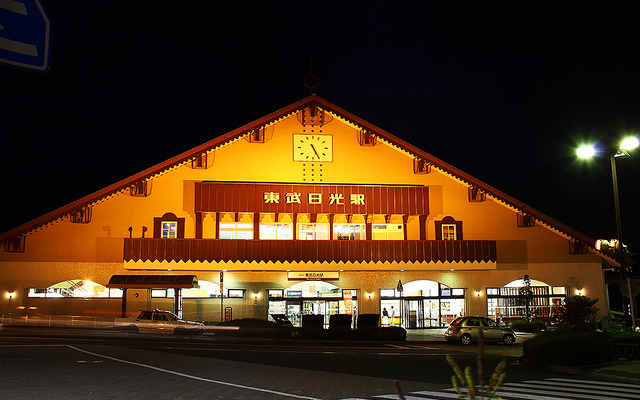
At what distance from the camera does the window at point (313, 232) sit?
1496 inches

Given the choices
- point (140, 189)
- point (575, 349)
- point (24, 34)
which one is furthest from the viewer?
point (140, 189)

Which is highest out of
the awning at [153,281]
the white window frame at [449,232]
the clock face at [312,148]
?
the clock face at [312,148]

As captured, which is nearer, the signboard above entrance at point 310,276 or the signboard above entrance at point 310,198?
the signboard above entrance at point 310,198

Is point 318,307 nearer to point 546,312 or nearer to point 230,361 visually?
point 546,312

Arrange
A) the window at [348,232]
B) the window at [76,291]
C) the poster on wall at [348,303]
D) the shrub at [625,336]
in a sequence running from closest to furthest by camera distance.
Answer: the shrub at [625,336] → the window at [76,291] → the poster on wall at [348,303] → the window at [348,232]

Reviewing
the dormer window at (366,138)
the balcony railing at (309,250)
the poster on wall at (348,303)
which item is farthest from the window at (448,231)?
the poster on wall at (348,303)

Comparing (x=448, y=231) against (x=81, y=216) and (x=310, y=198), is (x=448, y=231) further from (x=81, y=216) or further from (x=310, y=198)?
(x=81, y=216)

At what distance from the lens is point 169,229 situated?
1447 inches

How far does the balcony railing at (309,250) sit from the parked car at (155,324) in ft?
13.1

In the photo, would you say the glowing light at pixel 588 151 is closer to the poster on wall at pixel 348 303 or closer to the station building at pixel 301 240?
the station building at pixel 301 240

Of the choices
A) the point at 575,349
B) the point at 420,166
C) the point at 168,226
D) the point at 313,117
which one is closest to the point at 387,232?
the point at 420,166

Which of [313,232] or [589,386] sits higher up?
[313,232]

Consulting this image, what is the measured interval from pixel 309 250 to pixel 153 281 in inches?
359

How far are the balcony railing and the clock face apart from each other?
5396 mm
